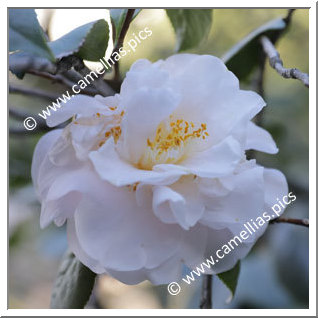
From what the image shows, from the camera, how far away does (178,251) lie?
496 millimetres

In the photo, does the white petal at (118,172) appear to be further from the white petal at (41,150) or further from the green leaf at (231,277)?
the green leaf at (231,277)

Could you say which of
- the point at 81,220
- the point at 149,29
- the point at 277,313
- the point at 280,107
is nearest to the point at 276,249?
the point at 280,107

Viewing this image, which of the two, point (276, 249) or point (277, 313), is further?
point (276, 249)

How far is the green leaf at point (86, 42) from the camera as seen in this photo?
1.70 ft

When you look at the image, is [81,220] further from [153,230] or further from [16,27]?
[16,27]

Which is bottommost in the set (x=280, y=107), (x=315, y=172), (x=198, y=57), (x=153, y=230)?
(x=280, y=107)

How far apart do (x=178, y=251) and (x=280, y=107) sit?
2.64 feet

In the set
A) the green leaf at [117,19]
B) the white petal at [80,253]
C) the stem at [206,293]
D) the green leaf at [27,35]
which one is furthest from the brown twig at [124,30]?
the stem at [206,293]

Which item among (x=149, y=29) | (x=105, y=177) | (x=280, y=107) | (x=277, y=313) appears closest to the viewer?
(x=105, y=177)

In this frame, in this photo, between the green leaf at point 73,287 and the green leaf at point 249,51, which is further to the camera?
the green leaf at point 249,51

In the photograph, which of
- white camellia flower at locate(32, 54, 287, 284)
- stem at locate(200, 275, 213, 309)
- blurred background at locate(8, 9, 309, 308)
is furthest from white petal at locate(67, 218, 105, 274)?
blurred background at locate(8, 9, 309, 308)

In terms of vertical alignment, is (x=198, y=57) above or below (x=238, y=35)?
above

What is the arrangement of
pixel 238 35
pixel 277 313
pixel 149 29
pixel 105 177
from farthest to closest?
1. pixel 238 35
2. pixel 149 29
3. pixel 277 313
4. pixel 105 177

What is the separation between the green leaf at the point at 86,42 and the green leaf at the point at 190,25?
0.17 m
